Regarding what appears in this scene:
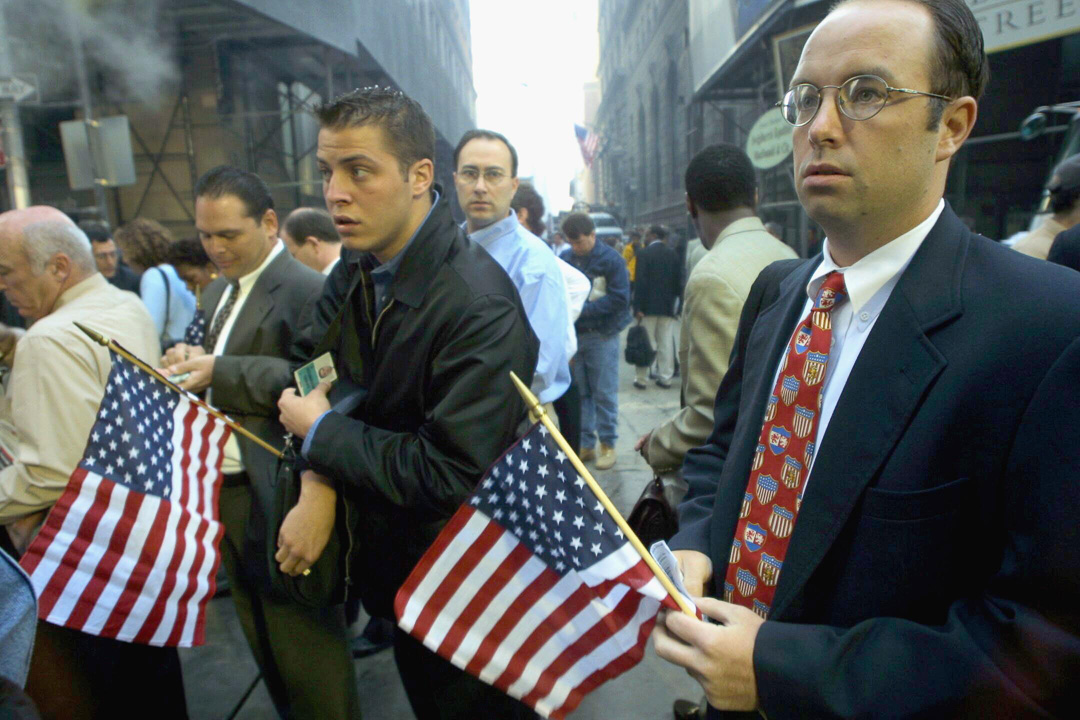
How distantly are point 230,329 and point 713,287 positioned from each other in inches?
78.7

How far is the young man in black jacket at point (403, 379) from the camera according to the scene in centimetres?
188

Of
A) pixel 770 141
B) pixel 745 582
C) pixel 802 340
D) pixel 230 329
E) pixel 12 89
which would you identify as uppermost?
pixel 12 89

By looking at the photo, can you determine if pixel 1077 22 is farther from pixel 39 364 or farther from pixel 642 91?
pixel 642 91

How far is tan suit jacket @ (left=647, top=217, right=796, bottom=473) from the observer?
2.56 metres

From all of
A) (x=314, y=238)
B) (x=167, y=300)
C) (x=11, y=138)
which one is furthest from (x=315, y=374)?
(x=11, y=138)

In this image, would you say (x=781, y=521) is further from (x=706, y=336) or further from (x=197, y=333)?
(x=197, y=333)

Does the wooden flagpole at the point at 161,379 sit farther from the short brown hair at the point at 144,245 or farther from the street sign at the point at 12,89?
the street sign at the point at 12,89

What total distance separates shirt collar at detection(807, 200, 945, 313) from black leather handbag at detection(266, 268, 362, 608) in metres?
1.47

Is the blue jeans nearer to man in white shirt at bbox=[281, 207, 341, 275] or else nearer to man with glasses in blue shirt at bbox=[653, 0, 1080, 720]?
man in white shirt at bbox=[281, 207, 341, 275]

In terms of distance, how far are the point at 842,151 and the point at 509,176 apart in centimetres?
281

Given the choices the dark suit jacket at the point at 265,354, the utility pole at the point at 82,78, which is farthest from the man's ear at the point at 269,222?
the utility pole at the point at 82,78

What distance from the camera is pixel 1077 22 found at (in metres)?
7.24

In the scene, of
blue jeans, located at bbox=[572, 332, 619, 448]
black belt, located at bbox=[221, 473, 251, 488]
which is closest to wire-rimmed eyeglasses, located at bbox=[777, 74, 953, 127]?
black belt, located at bbox=[221, 473, 251, 488]

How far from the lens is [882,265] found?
1234 mm
